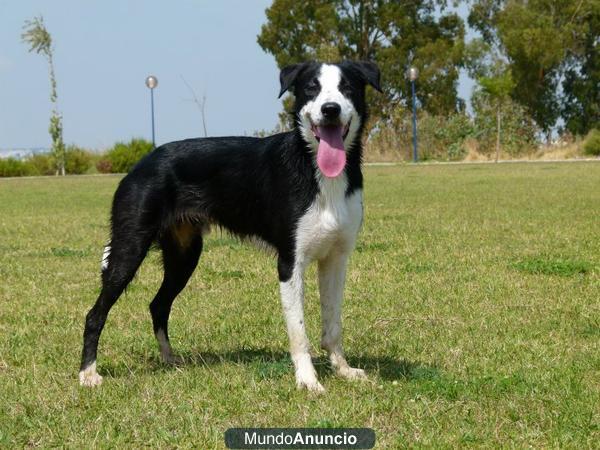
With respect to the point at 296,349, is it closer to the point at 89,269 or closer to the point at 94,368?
the point at 94,368

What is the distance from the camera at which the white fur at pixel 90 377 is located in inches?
194

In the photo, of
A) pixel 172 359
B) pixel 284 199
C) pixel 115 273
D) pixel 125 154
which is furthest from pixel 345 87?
pixel 125 154

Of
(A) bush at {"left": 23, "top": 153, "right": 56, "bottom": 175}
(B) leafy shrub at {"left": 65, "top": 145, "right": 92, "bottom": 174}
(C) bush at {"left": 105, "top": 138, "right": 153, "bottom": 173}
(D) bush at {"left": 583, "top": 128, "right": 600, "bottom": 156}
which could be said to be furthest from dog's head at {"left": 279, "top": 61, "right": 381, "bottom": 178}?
(A) bush at {"left": 23, "top": 153, "right": 56, "bottom": 175}

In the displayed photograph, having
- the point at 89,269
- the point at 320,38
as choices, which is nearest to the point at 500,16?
the point at 320,38

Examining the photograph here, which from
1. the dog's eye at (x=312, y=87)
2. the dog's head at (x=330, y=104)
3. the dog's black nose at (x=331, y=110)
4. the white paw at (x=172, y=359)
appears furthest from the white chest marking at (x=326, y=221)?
the white paw at (x=172, y=359)

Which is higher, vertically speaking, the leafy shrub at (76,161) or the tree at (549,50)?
the tree at (549,50)

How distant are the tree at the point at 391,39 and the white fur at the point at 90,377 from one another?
45686 millimetres

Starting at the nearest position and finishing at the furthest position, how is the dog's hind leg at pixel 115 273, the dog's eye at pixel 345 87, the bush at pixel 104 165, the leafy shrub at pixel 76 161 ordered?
the dog's eye at pixel 345 87, the dog's hind leg at pixel 115 273, the bush at pixel 104 165, the leafy shrub at pixel 76 161

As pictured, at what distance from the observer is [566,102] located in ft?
173

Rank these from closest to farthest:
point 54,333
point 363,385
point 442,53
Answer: point 363,385 < point 54,333 < point 442,53

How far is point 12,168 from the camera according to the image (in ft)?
136

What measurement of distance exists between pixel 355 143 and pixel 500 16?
48839 millimetres

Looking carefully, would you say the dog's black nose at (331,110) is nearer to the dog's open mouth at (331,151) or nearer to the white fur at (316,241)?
the dog's open mouth at (331,151)

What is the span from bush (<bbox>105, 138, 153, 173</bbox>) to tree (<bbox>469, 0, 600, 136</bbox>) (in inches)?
866
